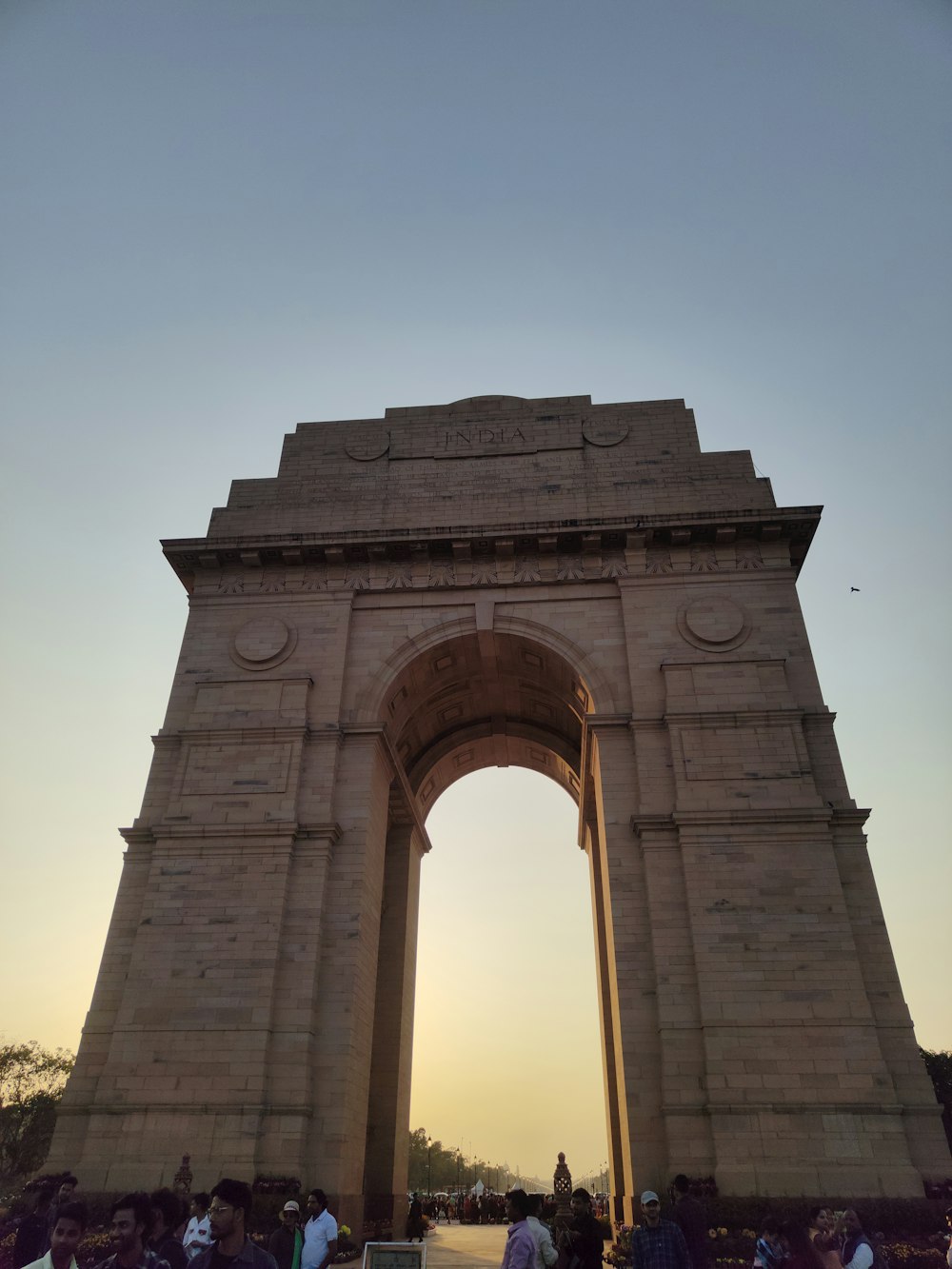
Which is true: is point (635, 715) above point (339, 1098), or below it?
above

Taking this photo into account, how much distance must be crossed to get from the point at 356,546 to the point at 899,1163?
17528mm

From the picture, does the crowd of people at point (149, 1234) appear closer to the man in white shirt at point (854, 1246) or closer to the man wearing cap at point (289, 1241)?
the man wearing cap at point (289, 1241)

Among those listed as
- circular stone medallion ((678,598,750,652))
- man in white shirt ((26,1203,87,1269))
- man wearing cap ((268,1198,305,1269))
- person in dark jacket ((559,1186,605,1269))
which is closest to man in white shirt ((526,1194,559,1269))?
person in dark jacket ((559,1186,605,1269))

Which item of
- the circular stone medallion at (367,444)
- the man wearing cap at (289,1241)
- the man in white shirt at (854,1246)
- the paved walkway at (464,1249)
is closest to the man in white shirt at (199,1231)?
the man wearing cap at (289,1241)

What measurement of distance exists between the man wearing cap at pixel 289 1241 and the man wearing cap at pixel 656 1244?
4.26 metres

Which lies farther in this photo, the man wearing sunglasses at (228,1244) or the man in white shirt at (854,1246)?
the man in white shirt at (854,1246)

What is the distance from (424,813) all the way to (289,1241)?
1790cm

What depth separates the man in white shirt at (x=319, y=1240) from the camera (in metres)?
9.12

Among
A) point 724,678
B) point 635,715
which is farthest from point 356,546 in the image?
point 724,678

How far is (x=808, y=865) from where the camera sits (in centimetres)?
1733

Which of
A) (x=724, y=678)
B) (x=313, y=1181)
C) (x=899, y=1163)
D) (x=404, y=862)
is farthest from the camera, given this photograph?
(x=404, y=862)

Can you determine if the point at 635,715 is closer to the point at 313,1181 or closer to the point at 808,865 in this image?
the point at 808,865

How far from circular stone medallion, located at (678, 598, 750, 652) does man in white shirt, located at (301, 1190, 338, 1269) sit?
14543 mm

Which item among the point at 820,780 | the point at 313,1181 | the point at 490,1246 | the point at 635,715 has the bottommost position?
the point at 490,1246
